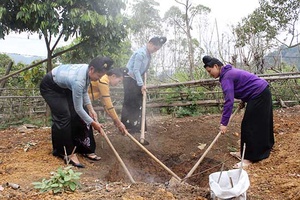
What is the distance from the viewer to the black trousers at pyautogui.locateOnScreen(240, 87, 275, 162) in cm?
378

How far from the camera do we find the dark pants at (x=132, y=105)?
4.85 metres

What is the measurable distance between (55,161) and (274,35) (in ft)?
29.9

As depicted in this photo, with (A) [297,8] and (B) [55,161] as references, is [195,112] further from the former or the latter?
(A) [297,8]

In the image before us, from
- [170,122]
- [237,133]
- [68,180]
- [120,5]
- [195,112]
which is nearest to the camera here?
[68,180]

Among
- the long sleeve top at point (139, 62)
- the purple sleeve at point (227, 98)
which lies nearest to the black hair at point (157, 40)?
the long sleeve top at point (139, 62)

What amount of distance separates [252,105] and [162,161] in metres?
1.49

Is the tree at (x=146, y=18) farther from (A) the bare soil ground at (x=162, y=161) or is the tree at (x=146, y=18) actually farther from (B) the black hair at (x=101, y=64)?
(B) the black hair at (x=101, y=64)

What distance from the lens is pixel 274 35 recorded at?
10.8 m

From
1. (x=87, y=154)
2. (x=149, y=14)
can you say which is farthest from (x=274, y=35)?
(x=87, y=154)

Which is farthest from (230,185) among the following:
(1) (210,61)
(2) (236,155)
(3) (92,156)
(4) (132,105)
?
(4) (132,105)

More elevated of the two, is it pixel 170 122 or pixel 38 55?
pixel 38 55

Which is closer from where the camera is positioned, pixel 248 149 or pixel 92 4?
pixel 248 149

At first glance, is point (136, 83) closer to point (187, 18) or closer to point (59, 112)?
point (59, 112)

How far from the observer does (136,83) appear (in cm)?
481
